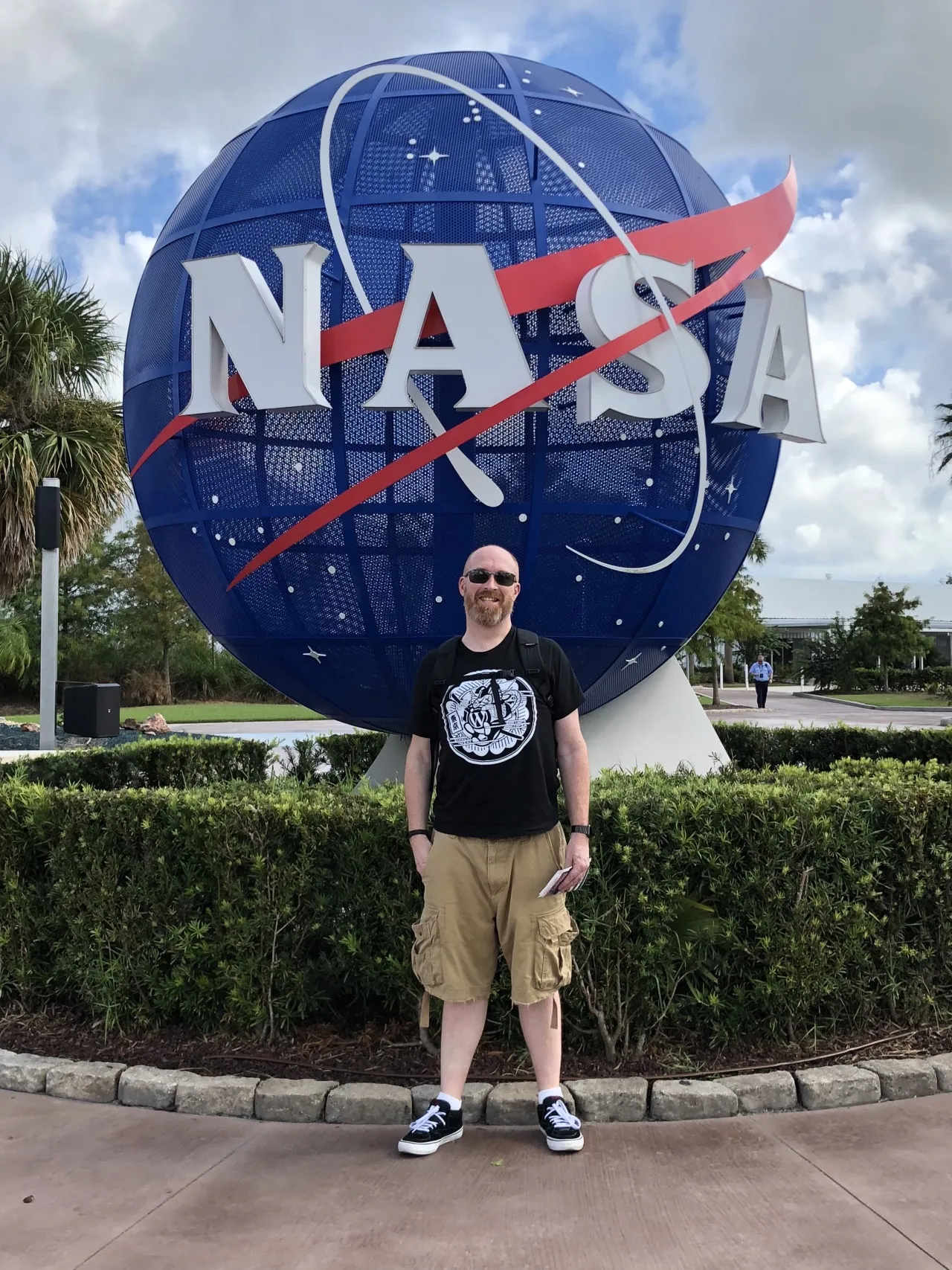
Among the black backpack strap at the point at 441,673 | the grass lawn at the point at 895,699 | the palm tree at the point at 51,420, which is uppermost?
the palm tree at the point at 51,420

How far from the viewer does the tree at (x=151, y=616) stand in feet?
132

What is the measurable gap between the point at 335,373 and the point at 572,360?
1236 mm

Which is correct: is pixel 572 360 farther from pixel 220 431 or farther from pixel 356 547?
pixel 220 431

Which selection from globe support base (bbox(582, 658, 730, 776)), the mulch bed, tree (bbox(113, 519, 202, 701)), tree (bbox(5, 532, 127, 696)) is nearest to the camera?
the mulch bed

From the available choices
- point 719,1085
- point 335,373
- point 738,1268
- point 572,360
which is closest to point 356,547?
point 335,373

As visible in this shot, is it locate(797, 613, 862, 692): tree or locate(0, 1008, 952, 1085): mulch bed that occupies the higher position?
locate(797, 613, 862, 692): tree

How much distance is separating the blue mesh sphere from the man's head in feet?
7.13

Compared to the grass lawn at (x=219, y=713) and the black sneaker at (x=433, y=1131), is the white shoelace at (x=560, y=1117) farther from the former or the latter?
the grass lawn at (x=219, y=713)

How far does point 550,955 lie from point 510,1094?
649 mm

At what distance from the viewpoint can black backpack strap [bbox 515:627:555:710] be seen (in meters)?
3.86

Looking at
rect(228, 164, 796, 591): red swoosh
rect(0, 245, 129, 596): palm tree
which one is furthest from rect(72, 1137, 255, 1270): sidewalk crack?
rect(0, 245, 129, 596): palm tree

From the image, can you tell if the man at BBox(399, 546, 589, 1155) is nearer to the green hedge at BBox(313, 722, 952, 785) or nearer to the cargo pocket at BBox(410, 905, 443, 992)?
the cargo pocket at BBox(410, 905, 443, 992)

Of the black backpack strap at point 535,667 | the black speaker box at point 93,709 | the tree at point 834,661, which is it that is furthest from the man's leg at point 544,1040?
the tree at point 834,661

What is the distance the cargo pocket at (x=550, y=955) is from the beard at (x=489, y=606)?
0.99 m
